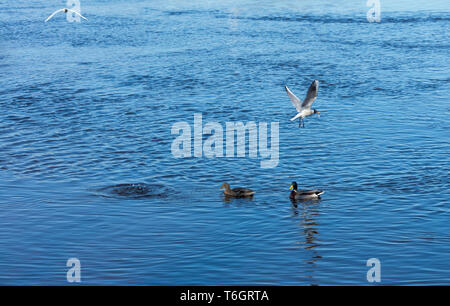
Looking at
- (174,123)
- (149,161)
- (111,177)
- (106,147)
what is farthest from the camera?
(174,123)

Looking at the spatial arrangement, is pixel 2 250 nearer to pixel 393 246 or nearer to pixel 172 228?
pixel 172 228

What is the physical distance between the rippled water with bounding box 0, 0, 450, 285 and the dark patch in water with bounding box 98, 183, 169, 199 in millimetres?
93

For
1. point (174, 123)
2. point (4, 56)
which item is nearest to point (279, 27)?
point (4, 56)

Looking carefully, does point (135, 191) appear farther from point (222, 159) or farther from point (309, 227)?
point (309, 227)

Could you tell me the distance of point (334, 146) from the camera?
92.7 ft


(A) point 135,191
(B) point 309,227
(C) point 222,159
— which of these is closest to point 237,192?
(B) point 309,227

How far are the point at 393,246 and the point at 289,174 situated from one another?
6.83 meters

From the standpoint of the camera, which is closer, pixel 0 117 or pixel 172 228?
pixel 172 228

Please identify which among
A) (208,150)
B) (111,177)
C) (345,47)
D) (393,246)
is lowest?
(393,246)

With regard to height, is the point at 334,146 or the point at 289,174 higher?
the point at 334,146

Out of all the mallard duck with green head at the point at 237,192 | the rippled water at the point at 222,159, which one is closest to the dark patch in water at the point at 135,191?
the rippled water at the point at 222,159

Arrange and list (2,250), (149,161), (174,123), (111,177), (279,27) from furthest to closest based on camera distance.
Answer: (279,27), (174,123), (149,161), (111,177), (2,250)

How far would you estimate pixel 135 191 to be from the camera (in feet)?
76.5

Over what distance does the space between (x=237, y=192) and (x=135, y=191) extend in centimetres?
360
